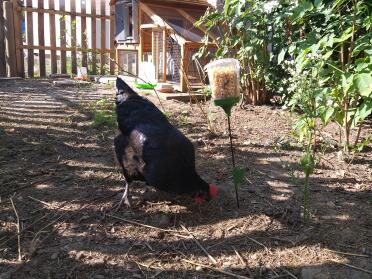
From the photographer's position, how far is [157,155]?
2346 mm

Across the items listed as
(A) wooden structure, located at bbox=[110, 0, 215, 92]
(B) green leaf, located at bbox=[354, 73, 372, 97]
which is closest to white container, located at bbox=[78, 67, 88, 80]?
(A) wooden structure, located at bbox=[110, 0, 215, 92]

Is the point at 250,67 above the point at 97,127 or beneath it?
above

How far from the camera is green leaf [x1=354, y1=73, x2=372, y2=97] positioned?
226 cm

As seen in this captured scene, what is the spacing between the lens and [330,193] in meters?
2.68

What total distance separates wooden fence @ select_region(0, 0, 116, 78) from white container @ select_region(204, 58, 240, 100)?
628cm

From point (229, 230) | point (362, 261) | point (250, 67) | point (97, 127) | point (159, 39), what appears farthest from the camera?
point (159, 39)

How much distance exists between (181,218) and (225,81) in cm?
92

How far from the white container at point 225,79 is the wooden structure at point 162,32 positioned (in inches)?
141

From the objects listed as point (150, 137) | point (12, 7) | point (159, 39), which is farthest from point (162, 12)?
point (150, 137)

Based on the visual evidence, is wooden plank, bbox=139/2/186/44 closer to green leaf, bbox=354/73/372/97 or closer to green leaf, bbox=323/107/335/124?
green leaf, bbox=323/107/335/124

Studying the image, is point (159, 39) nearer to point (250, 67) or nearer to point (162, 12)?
point (162, 12)

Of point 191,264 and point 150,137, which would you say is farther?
point 150,137

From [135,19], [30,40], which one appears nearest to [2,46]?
[30,40]

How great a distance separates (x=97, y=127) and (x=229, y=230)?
2.52 meters
